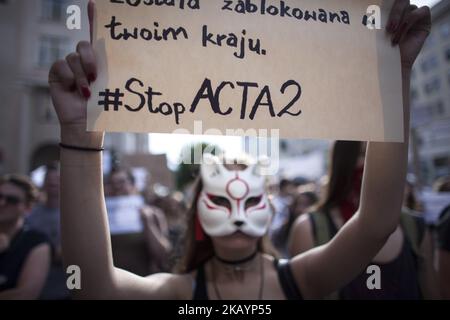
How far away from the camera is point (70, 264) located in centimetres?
92

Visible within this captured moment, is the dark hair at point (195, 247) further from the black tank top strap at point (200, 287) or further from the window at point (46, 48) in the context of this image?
the window at point (46, 48)

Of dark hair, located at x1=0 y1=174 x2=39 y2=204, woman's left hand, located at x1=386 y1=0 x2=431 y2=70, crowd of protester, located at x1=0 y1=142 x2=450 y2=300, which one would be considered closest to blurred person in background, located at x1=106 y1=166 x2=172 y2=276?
crowd of protester, located at x1=0 y1=142 x2=450 y2=300

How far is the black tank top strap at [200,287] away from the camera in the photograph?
47.1 inches

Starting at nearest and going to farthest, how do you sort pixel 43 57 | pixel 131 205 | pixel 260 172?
1. pixel 260 172
2. pixel 131 205
3. pixel 43 57

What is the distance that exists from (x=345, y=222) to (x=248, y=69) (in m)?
0.99

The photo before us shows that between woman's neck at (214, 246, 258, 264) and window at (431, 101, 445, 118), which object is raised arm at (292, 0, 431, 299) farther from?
window at (431, 101, 445, 118)

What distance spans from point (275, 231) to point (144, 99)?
4536 millimetres

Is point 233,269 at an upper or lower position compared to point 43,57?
lower

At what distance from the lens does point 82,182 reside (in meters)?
0.90

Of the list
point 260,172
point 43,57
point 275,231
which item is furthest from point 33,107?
point 260,172

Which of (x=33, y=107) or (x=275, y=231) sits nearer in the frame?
(x=275, y=231)

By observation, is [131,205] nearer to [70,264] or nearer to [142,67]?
[70,264]

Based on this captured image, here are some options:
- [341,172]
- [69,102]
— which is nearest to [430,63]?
[341,172]

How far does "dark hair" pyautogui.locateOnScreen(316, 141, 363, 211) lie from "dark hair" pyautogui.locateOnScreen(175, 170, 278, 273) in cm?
40
